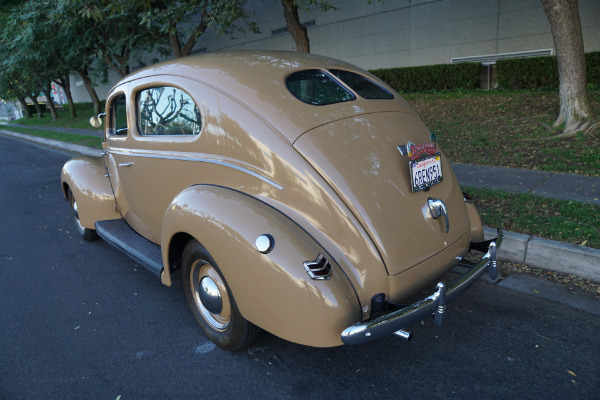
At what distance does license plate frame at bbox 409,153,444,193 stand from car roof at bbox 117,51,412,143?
50cm

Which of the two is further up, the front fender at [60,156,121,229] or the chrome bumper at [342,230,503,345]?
the front fender at [60,156,121,229]

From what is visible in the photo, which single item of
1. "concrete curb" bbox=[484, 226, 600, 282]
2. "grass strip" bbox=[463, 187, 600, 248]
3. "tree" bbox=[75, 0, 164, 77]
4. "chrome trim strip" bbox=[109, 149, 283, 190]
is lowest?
"concrete curb" bbox=[484, 226, 600, 282]

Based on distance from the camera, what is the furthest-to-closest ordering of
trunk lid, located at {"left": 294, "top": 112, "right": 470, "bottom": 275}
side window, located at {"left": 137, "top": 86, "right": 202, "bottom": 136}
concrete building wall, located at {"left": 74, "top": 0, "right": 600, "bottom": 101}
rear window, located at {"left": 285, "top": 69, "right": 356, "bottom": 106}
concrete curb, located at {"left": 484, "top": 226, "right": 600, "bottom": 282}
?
concrete building wall, located at {"left": 74, "top": 0, "right": 600, "bottom": 101}, concrete curb, located at {"left": 484, "top": 226, "right": 600, "bottom": 282}, side window, located at {"left": 137, "top": 86, "right": 202, "bottom": 136}, rear window, located at {"left": 285, "top": 69, "right": 356, "bottom": 106}, trunk lid, located at {"left": 294, "top": 112, "right": 470, "bottom": 275}

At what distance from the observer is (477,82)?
41.9 feet

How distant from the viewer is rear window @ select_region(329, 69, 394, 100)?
10.4 feet

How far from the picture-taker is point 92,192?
4320mm

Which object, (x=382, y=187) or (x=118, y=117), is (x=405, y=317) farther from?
(x=118, y=117)

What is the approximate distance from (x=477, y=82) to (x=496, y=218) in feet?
31.7

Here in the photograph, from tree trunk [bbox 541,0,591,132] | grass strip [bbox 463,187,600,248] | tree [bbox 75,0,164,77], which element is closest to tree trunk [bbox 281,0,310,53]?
tree [bbox 75,0,164,77]

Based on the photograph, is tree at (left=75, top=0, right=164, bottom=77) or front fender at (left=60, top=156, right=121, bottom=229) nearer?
front fender at (left=60, top=156, right=121, bottom=229)

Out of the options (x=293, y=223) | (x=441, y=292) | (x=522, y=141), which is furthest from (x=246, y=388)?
(x=522, y=141)

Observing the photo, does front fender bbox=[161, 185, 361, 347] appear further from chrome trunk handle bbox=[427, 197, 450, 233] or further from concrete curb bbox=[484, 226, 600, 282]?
concrete curb bbox=[484, 226, 600, 282]

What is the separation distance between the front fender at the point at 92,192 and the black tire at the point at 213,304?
66.8 inches

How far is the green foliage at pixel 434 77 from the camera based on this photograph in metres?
12.6
